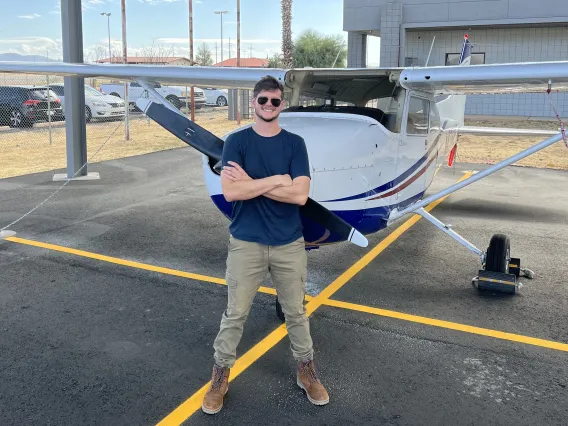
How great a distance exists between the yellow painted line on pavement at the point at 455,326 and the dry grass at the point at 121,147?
8451mm

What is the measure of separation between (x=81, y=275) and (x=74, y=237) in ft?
5.21

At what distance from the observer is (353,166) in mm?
4672

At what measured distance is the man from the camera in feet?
10.6

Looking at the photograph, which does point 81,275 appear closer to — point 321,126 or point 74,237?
point 74,237

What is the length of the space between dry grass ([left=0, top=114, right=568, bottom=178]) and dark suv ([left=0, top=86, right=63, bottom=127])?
540 millimetres

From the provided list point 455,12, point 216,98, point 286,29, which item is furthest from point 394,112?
point 216,98

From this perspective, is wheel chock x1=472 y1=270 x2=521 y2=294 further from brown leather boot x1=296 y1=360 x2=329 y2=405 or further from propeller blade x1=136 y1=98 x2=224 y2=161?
propeller blade x1=136 y1=98 x2=224 y2=161

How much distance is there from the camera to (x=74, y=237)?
24.0 ft

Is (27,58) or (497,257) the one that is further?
(27,58)

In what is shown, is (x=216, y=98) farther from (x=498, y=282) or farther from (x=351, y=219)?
(x=351, y=219)

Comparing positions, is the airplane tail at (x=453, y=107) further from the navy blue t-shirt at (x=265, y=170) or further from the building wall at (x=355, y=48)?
the building wall at (x=355, y=48)

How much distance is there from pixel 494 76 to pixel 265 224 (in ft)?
9.65

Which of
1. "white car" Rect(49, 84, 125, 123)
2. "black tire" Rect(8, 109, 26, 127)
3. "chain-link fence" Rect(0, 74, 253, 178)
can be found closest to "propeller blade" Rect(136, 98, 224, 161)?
"chain-link fence" Rect(0, 74, 253, 178)

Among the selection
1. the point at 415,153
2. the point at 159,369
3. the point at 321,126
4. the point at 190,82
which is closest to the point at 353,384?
the point at 159,369
